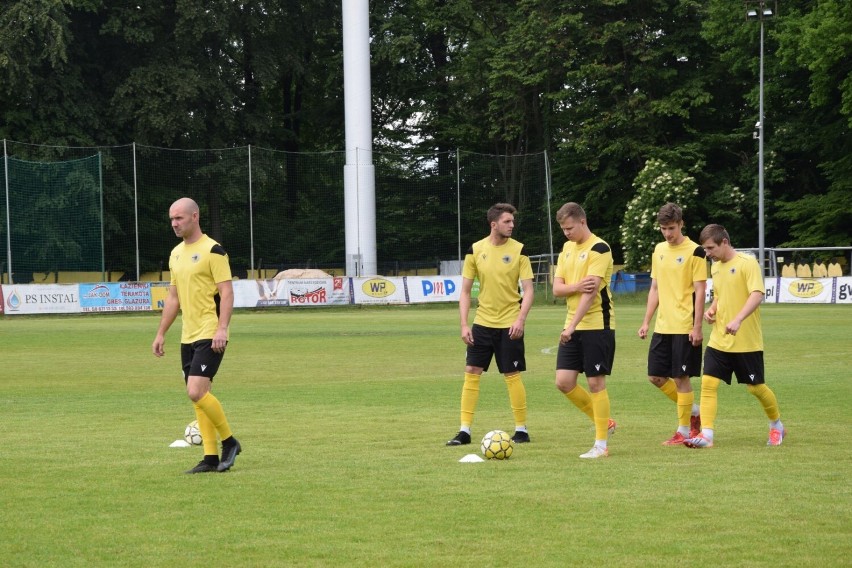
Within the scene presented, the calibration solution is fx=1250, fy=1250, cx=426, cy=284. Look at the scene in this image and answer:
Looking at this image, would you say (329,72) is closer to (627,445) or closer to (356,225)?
(356,225)

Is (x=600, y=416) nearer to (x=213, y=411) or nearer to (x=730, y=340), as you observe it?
(x=730, y=340)

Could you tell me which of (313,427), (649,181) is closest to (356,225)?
(649,181)

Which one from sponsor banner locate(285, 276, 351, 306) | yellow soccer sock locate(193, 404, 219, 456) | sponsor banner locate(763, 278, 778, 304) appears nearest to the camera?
yellow soccer sock locate(193, 404, 219, 456)

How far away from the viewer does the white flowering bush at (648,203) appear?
179ft

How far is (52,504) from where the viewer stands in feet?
27.2

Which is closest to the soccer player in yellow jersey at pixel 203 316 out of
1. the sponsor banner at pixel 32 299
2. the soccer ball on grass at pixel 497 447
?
the soccer ball on grass at pixel 497 447

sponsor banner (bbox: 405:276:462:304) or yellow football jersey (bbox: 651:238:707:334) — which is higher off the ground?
yellow football jersey (bbox: 651:238:707:334)

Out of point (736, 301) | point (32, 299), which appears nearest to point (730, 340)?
point (736, 301)

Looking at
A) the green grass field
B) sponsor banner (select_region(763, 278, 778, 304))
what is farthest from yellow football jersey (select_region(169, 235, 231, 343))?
sponsor banner (select_region(763, 278, 778, 304))

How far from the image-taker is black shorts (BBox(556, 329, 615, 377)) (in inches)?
405

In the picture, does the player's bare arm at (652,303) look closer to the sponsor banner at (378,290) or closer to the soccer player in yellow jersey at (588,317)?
the soccer player in yellow jersey at (588,317)

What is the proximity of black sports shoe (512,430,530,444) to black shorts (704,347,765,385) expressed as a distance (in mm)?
1701

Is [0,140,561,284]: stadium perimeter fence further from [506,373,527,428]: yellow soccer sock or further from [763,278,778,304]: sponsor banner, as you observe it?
[506,373,527,428]: yellow soccer sock

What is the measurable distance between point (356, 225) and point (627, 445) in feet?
135
